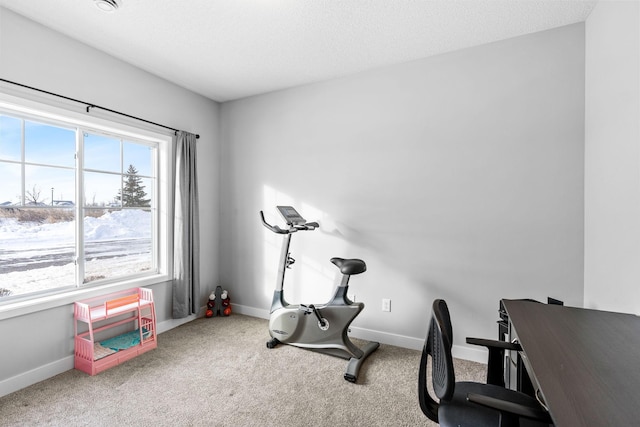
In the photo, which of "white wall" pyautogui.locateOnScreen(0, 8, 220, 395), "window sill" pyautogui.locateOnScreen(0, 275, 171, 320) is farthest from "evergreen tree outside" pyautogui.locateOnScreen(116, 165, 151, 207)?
"window sill" pyautogui.locateOnScreen(0, 275, 171, 320)

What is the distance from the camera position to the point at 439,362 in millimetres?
1206

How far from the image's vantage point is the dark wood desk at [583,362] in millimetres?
797

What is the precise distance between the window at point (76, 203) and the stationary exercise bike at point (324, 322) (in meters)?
1.43

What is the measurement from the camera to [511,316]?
1.49m

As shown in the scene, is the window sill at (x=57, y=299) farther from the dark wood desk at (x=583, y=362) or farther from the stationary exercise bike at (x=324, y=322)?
the dark wood desk at (x=583, y=362)

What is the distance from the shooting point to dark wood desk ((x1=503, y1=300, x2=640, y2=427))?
797mm

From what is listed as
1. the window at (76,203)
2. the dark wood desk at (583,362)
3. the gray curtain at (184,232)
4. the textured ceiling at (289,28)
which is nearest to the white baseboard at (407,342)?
the dark wood desk at (583,362)

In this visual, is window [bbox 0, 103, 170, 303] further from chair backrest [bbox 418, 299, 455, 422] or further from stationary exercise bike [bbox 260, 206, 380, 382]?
chair backrest [bbox 418, 299, 455, 422]

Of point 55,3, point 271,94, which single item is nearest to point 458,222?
point 271,94

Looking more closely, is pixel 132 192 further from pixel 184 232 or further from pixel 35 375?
pixel 35 375

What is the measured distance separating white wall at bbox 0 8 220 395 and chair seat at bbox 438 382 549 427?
2.77 m

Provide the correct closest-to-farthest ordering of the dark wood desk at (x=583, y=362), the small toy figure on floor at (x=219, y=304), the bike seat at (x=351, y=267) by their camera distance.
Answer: the dark wood desk at (x=583, y=362)
the bike seat at (x=351, y=267)
the small toy figure on floor at (x=219, y=304)

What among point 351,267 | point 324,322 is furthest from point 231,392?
point 351,267

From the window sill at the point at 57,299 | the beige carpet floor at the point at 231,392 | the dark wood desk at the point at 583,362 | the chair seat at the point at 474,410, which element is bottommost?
the beige carpet floor at the point at 231,392
